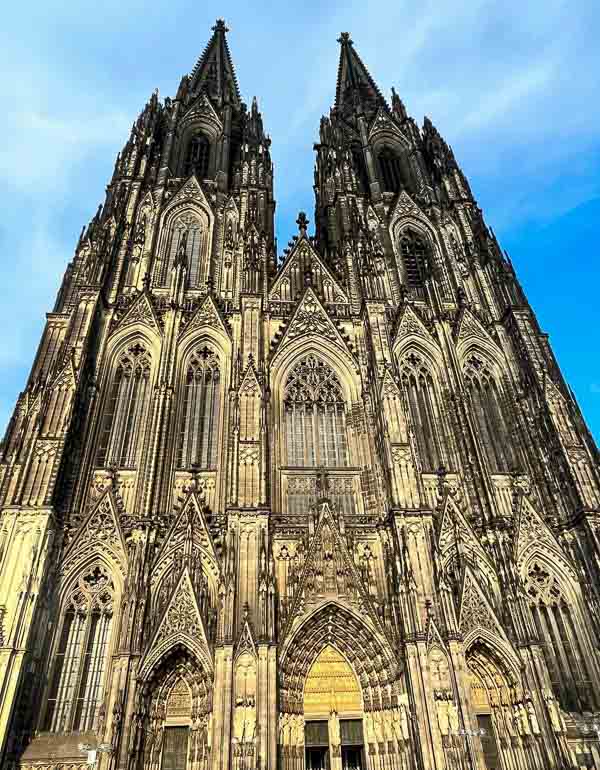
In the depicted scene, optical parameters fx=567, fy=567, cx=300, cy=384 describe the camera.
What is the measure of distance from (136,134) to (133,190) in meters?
5.36

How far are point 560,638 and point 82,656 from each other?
14591mm

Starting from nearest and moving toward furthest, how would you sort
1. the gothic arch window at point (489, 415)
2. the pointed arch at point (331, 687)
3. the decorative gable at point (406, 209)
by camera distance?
the pointed arch at point (331, 687) < the gothic arch window at point (489, 415) < the decorative gable at point (406, 209)

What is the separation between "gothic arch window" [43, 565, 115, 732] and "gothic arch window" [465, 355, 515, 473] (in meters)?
14.1

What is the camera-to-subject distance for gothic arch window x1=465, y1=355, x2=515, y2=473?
21578mm

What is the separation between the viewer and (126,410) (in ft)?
68.9

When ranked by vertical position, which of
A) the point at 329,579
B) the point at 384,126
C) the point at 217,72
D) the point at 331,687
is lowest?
A: the point at 331,687

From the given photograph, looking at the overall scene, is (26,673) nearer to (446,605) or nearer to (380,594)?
(380,594)

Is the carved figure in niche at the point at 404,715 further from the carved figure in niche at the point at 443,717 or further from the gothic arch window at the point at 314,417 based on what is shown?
the gothic arch window at the point at 314,417

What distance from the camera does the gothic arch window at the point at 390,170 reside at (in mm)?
A: 31500

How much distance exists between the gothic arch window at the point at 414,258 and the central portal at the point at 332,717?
16.6 metres

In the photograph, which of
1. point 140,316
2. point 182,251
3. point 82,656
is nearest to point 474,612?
point 82,656

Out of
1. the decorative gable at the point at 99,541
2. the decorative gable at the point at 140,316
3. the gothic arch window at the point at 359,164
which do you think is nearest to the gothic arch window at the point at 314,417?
the decorative gable at the point at 140,316

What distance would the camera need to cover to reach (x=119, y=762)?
14188 mm

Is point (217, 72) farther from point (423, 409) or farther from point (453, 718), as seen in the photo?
point (453, 718)
